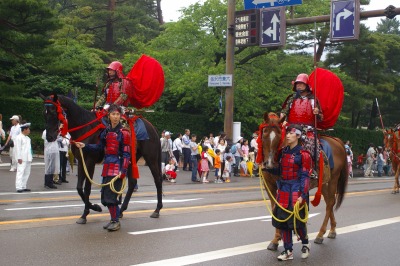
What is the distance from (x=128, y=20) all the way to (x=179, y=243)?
39186 millimetres

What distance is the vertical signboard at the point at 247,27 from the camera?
21.3 metres

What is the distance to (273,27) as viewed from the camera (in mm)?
20359

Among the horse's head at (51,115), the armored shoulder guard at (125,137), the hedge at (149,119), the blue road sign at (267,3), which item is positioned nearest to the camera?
the armored shoulder guard at (125,137)

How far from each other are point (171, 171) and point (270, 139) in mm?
13577

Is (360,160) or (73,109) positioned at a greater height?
(73,109)

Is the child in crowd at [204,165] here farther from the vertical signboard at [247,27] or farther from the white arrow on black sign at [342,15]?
the white arrow on black sign at [342,15]

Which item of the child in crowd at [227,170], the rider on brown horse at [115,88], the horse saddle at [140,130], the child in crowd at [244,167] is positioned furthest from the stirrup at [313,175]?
the child in crowd at [244,167]

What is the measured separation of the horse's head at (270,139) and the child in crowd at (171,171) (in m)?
13.4

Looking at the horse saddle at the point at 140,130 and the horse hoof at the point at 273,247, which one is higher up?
the horse saddle at the point at 140,130

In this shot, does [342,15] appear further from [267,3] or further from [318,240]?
[318,240]

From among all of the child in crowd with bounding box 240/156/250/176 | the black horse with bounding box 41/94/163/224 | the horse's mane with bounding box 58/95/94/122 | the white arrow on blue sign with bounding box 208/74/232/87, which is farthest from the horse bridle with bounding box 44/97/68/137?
the child in crowd with bounding box 240/156/250/176

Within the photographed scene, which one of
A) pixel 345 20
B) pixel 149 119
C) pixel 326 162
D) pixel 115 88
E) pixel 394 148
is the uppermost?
pixel 345 20

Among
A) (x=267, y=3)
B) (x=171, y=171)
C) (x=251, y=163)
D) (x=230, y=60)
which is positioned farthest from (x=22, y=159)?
(x=251, y=163)

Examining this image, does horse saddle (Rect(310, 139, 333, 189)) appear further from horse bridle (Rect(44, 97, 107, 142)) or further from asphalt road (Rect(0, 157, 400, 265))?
horse bridle (Rect(44, 97, 107, 142))
